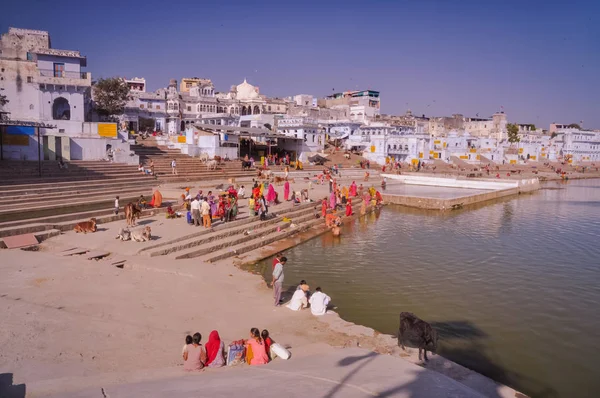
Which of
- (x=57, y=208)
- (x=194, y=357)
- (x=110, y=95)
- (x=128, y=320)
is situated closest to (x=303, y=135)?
(x=110, y=95)

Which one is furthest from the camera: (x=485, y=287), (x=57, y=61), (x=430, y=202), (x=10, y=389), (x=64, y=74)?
(x=57, y=61)

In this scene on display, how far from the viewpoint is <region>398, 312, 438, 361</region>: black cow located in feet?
22.3

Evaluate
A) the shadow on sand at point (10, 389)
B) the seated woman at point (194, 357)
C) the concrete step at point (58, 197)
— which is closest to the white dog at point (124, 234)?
the concrete step at point (58, 197)

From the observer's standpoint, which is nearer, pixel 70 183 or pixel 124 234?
pixel 124 234

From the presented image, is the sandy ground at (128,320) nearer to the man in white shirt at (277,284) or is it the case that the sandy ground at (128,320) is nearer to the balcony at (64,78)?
the man in white shirt at (277,284)

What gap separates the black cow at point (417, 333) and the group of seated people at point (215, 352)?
7.37 feet

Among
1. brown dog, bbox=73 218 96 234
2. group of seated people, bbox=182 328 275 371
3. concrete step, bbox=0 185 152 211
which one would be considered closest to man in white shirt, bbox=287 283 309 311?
group of seated people, bbox=182 328 275 371

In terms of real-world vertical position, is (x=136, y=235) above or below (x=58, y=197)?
below

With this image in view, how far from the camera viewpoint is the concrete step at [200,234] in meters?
11.5

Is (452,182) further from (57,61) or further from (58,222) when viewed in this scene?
(57,61)

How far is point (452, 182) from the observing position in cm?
3834

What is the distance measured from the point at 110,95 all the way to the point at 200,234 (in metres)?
29.6

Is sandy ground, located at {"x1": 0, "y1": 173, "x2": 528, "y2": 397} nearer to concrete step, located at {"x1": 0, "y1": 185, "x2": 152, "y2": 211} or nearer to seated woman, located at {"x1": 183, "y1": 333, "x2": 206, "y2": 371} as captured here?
seated woman, located at {"x1": 183, "y1": 333, "x2": 206, "y2": 371}

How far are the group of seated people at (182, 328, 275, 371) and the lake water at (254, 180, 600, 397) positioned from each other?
3.30 metres
